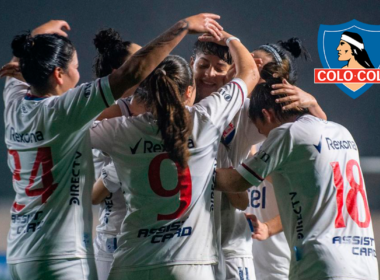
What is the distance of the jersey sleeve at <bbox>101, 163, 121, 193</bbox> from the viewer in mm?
2660

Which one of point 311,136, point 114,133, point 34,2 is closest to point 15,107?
point 114,133

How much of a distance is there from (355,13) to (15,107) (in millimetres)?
4702

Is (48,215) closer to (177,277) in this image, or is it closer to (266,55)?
(177,277)

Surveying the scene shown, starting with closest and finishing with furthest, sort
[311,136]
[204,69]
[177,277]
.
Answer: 1. [177,277]
2. [311,136]
3. [204,69]

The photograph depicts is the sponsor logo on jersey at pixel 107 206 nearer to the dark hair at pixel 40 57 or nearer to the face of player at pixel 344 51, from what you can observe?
the dark hair at pixel 40 57

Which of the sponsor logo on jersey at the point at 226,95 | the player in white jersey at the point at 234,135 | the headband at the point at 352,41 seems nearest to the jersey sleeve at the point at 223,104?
the sponsor logo on jersey at the point at 226,95

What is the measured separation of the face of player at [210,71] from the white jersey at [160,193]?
63cm

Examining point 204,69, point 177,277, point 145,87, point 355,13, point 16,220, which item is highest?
point 355,13

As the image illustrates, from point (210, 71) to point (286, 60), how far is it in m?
0.41

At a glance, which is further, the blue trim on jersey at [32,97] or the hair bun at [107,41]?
the hair bun at [107,41]

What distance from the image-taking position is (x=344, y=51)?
6.18m

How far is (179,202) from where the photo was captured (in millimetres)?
2232

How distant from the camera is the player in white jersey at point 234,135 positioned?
262 centimetres

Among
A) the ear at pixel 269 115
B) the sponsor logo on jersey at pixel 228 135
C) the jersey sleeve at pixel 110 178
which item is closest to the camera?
the ear at pixel 269 115
